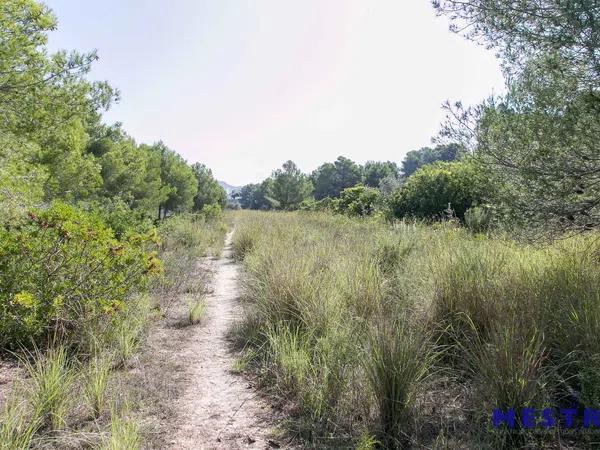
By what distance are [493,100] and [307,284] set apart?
9.67 feet

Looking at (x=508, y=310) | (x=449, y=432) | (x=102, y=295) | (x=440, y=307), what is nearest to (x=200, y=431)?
(x=449, y=432)

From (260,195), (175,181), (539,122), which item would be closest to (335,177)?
(260,195)

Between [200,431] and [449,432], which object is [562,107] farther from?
[200,431]

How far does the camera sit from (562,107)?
12.0 ft

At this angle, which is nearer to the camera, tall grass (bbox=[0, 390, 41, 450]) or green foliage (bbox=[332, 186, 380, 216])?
tall grass (bbox=[0, 390, 41, 450])

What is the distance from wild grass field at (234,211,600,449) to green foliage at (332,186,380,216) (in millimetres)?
14621

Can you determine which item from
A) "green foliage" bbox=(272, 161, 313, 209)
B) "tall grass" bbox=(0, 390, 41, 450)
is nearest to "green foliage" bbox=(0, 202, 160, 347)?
"tall grass" bbox=(0, 390, 41, 450)

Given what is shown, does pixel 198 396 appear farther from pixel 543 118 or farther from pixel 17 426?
pixel 543 118

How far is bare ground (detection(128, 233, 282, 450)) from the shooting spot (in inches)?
106

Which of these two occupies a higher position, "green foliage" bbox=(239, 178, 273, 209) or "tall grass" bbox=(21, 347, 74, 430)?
"green foliage" bbox=(239, 178, 273, 209)

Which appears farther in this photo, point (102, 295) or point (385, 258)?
point (385, 258)

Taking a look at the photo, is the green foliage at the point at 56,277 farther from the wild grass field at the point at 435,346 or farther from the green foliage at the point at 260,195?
the green foliage at the point at 260,195

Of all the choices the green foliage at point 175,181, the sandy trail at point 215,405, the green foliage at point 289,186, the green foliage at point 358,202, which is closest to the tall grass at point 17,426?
the sandy trail at point 215,405

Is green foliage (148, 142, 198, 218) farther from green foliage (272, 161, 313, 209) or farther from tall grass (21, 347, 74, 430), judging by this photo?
tall grass (21, 347, 74, 430)
